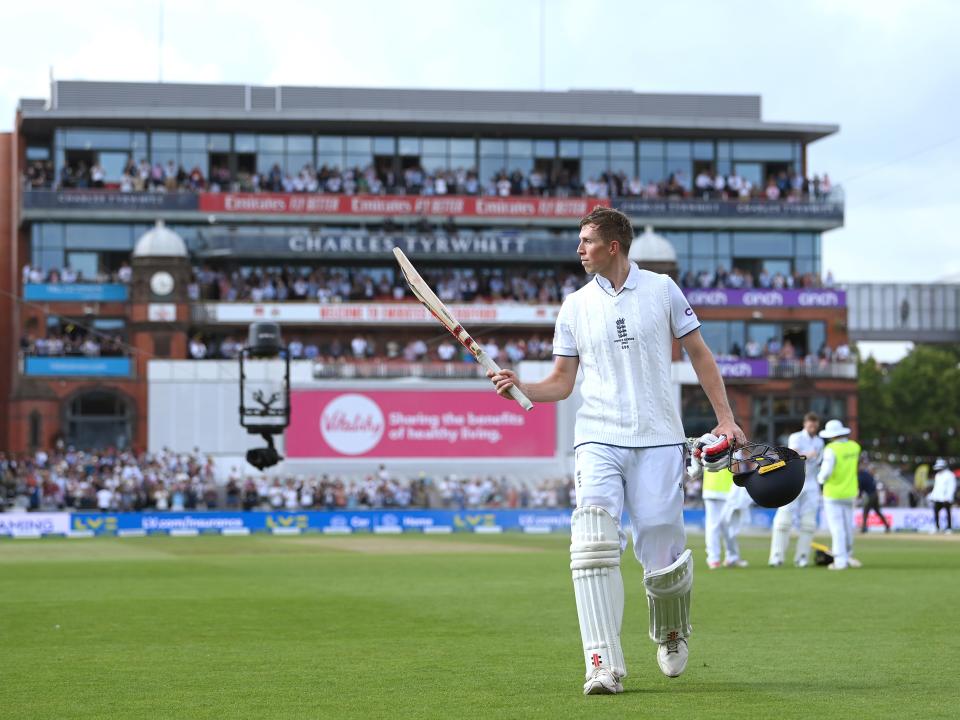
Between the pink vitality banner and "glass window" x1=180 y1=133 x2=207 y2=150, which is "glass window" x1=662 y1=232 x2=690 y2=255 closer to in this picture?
the pink vitality banner

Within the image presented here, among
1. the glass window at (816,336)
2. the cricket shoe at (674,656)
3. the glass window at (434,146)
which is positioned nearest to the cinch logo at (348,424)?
the glass window at (434,146)

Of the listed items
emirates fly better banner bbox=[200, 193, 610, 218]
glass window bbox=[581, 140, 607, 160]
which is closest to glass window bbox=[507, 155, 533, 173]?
glass window bbox=[581, 140, 607, 160]

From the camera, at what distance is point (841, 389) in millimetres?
74000

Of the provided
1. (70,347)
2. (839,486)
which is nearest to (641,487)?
(839,486)

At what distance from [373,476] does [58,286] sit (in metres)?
20.6

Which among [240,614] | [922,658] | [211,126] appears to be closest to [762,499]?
[922,658]

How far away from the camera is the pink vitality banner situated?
57656 millimetres

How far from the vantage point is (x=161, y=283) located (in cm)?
6644

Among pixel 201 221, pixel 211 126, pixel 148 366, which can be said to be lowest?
pixel 148 366

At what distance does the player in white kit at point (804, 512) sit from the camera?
885 inches

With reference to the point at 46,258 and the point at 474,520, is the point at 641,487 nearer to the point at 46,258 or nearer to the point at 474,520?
the point at 474,520

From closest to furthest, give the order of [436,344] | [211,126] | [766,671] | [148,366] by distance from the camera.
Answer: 1. [766,671]
2. [148,366]
3. [436,344]
4. [211,126]

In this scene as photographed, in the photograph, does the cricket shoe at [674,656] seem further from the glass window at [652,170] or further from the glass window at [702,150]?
the glass window at [702,150]

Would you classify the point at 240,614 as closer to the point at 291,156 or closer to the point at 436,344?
the point at 436,344
